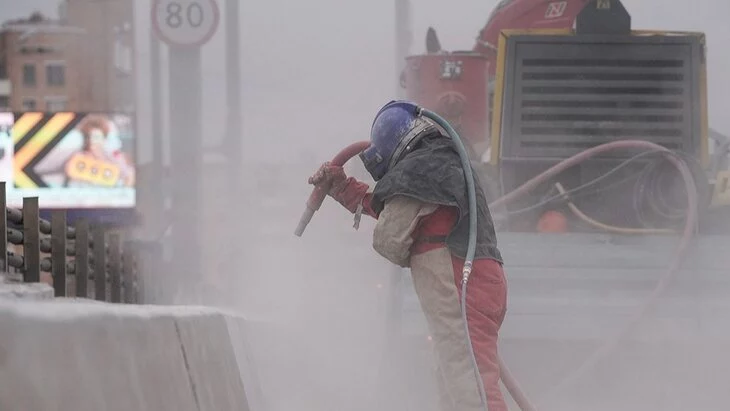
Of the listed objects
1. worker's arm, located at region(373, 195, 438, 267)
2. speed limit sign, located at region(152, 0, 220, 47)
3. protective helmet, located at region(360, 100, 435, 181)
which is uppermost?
speed limit sign, located at region(152, 0, 220, 47)

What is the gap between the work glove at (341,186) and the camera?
540 cm

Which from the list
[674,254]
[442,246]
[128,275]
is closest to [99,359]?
[442,246]

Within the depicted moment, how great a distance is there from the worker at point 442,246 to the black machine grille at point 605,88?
4.31 m

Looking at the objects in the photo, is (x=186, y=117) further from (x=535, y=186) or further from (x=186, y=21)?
(x=535, y=186)

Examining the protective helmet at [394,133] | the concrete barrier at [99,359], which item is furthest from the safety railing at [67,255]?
the protective helmet at [394,133]

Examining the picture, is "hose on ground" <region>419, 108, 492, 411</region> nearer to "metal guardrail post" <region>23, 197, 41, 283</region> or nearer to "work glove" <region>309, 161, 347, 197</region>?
"work glove" <region>309, 161, 347, 197</region>

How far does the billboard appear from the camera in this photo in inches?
1531

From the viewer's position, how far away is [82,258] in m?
6.94

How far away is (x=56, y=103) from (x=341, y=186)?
5024cm

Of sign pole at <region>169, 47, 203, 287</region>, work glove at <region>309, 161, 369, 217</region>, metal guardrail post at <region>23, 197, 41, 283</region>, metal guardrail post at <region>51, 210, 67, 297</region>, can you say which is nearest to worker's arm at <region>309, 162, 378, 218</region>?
work glove at <region>309, 161, 369, 217</region>

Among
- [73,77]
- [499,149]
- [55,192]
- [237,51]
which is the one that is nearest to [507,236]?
[499,149]

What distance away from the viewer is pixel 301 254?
527 inches

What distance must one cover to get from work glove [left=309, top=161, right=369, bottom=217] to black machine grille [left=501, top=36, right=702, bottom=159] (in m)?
4.08

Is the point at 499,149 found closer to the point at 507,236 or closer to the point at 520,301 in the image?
the point at 507,236
